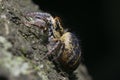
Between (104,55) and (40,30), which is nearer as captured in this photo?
(40,30)

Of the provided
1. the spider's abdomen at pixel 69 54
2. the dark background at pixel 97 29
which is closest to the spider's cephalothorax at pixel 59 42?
the spider's abdomen at pixel 69 54

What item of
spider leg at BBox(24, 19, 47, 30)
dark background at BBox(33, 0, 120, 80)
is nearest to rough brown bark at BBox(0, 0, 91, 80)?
spider leg at BBox(24, 19, 47, 30)

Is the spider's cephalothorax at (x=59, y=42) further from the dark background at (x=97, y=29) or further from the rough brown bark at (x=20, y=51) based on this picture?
the dark background at (x=97, y=29)

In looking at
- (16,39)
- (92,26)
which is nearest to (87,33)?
(92,26)

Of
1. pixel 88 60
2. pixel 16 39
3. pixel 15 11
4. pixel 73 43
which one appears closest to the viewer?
pixel 16 39

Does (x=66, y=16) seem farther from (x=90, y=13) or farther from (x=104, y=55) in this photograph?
(x=104, y=55)

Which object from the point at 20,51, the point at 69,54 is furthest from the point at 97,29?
the point at 20,51
